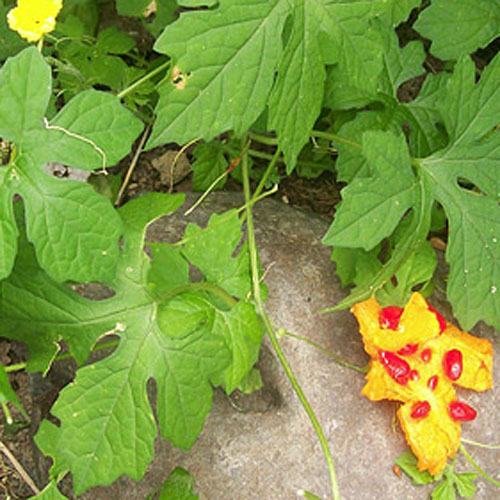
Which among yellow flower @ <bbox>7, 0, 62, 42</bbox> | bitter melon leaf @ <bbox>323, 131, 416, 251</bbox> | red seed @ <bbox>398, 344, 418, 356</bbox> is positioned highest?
yellow flower @ <bbox>7, 0, 62, 42</bbox>

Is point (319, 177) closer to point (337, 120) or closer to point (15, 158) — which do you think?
point (337, 120)

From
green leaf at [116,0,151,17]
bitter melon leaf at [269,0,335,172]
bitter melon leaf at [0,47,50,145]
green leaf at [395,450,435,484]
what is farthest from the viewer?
green leaf at [116,0,151,17]

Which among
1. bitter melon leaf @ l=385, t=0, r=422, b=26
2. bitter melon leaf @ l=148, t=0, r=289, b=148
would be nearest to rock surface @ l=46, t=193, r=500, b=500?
bitter melon leaf @ l=148, t=0, r=289, b=148

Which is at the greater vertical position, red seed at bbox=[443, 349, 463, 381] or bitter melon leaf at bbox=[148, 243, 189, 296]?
bitter melon leaf at bbox=[148, 243, 189, 296]

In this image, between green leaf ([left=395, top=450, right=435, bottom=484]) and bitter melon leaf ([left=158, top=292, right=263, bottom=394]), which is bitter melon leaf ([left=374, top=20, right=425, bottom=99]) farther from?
green leaf ([left=395, top=450, right=435, bottom=484])

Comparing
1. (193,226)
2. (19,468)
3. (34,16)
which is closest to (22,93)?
(34,16)

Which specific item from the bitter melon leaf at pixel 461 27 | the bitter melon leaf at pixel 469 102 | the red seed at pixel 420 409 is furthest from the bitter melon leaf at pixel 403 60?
the red seed at pixel 420 409

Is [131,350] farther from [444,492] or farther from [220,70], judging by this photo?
[444,492]
